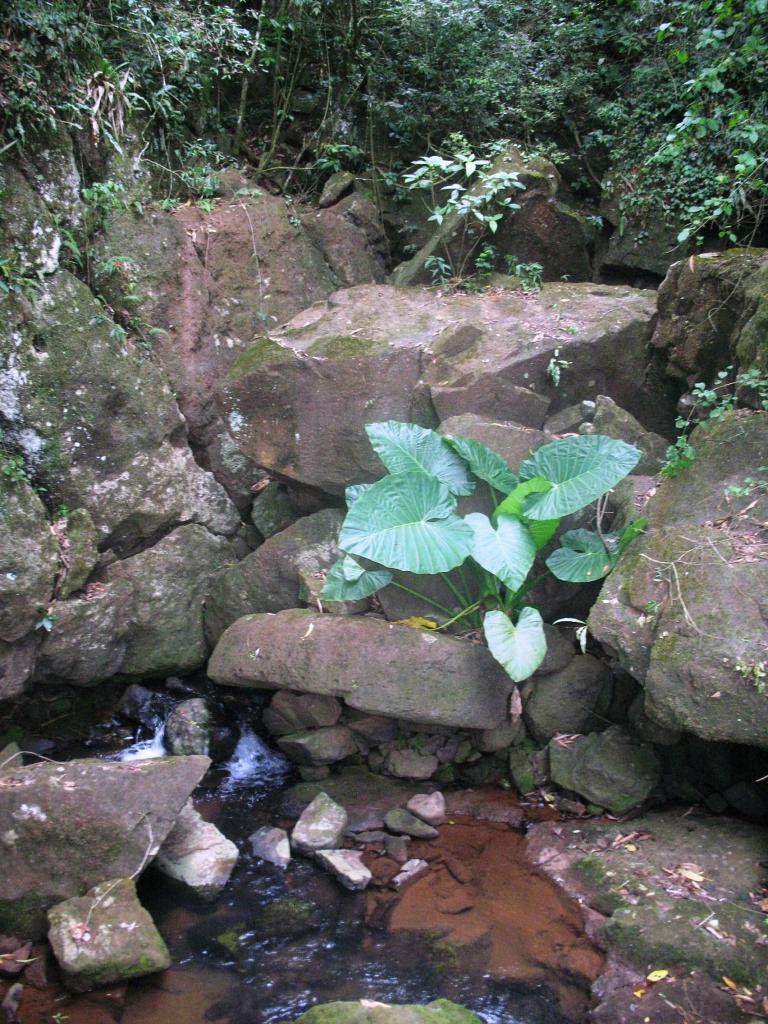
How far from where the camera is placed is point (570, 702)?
4.41 metres

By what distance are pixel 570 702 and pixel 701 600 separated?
114cm

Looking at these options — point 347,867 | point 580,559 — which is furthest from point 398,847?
point 580,559

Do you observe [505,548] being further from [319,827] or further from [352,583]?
[319,827]

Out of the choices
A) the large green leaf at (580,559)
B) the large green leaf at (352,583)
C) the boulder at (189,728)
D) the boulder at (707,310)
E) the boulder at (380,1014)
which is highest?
the boulder at (707,310)

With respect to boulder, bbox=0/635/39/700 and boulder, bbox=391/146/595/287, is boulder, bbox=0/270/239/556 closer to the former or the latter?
boulder, bbox=0/635/39/700

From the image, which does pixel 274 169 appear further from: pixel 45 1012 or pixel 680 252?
pixel 45 1012

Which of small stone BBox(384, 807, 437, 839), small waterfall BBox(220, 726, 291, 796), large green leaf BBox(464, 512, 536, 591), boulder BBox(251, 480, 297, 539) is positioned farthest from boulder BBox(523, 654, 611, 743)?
boulder BBox(251, 480, 297, 539)

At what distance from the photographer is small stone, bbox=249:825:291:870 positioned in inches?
152

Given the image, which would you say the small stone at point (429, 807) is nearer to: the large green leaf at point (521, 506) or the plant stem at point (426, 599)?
the plant stem at point (426, 599)

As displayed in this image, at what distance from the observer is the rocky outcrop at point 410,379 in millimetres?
4961

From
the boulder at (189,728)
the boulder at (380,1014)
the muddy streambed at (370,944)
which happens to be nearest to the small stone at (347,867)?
the muddy streambed at (370,944)

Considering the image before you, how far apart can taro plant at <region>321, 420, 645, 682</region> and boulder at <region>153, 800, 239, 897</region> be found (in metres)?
1.33

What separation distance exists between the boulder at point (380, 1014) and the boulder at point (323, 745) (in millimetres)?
1772

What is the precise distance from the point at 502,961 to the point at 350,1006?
85 cm
